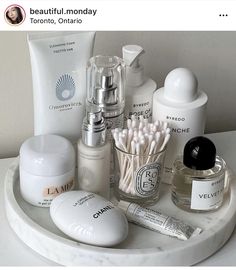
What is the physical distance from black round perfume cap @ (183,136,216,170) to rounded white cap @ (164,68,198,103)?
2.2 inches

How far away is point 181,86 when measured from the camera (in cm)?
65

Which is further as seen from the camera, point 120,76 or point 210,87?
point 210,87

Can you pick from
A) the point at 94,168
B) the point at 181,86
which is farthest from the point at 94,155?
the point at 181,86

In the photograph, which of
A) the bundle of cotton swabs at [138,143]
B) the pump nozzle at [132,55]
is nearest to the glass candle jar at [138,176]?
the bundle of cotton swabs at [138,143]

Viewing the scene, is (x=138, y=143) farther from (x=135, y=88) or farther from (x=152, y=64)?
(x=152, y=64)

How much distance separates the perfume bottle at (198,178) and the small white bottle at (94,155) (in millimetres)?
78

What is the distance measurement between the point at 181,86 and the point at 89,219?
0.59ft

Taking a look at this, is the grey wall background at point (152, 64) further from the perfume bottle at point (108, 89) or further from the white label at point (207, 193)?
the white label at point (207, 193)

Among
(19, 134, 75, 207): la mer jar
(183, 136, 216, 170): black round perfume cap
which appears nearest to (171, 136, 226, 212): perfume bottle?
(183, 136, 216, 170): black round perfume cap

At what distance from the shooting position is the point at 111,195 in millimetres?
686

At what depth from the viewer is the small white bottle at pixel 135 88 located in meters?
0.68
